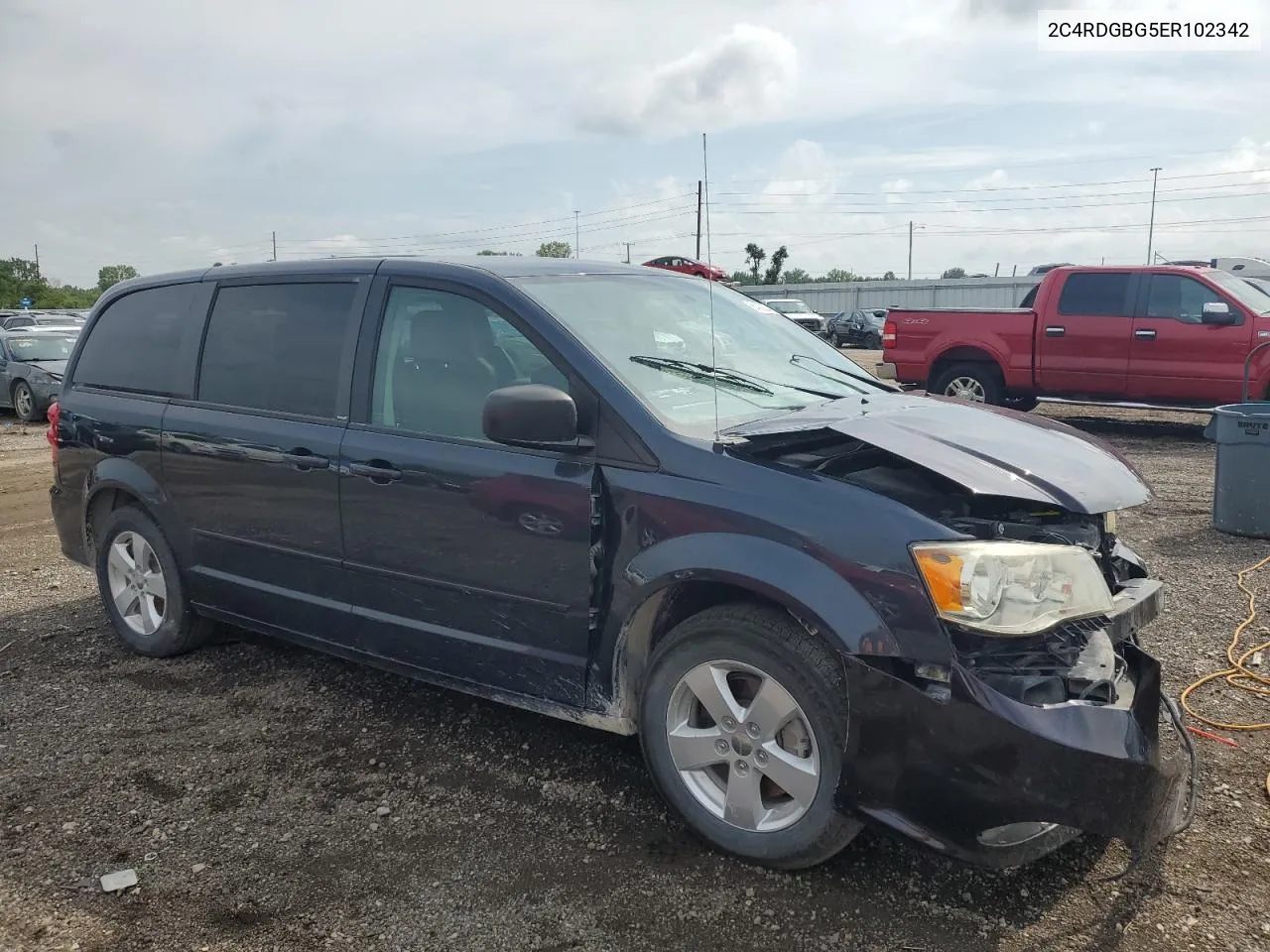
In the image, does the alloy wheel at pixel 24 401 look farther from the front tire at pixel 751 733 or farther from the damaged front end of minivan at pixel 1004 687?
the damaged front end of minivan at pixel 1004 687

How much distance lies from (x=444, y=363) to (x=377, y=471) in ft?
1.50

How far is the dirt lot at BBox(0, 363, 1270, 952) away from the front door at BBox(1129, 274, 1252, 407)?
24.9 ft

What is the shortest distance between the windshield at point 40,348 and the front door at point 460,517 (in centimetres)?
1447

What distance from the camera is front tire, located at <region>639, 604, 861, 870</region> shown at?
2775 mm

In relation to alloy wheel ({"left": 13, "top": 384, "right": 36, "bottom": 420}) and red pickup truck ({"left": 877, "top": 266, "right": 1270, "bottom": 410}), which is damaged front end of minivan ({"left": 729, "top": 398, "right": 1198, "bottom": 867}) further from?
alloy wheel ({"left": 13, "top": 384, "right": 36, "bottom": 420})

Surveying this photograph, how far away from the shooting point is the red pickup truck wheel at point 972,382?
12227 mm

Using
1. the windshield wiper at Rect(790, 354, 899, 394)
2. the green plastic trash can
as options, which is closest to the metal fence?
the green plastic trash can

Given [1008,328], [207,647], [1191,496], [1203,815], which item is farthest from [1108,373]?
[207,647]

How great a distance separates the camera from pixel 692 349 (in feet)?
12.2

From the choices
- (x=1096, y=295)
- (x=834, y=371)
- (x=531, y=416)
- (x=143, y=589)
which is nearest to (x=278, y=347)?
(x=143, y=589)

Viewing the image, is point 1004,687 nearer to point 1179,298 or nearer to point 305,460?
point 305,460

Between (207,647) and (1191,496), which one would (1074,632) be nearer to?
(207,647)

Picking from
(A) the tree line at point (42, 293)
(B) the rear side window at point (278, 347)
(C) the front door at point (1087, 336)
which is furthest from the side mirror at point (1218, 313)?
(A) the tree line at point (42, 293)

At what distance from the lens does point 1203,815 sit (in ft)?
10.6
